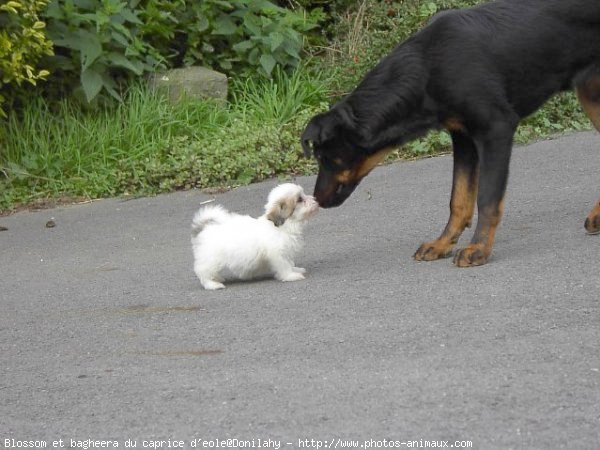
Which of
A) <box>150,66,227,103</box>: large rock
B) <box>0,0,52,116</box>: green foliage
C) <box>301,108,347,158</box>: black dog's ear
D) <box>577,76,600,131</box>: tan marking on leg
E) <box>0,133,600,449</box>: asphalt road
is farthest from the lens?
<box>150,66,227,103</box>: large rock

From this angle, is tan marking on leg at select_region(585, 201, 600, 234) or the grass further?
the grass

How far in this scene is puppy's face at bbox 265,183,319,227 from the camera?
637 cm

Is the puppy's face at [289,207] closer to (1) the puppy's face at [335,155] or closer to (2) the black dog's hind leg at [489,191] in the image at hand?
(1) the puppy's face at [335,155]

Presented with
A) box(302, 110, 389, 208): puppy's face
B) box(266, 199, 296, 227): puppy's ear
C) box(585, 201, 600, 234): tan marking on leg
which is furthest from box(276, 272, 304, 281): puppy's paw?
box(585, 201, 600, 234): tan marking on leg

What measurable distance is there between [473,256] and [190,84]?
589 centimetres

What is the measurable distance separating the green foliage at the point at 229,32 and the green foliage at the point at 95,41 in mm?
408

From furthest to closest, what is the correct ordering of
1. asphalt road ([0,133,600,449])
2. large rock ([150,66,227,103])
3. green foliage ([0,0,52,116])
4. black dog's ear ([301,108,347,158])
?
large rock ([150,66,227,103]) → green foliage ([0,0,52,116]) → black dog's ear ([301,108,347,158]) → asphalt road ([0,133,600,449])

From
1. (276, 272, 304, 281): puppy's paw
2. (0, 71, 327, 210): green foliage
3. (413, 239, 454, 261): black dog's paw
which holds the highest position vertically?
(413, 239, 454, 261): black dog's paw

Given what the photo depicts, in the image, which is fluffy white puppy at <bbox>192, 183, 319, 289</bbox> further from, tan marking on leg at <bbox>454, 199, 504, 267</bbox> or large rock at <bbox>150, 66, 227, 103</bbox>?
large rock at <bbox>150, 66, 227, 103</bbox>

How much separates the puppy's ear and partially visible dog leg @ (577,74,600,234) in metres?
1.89

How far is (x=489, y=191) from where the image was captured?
20.6 feet

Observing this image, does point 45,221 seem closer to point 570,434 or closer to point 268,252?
point 268,252

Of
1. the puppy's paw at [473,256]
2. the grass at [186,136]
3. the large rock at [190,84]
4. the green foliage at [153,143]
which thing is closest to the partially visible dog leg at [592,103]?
the puppy's paw at [473,256]

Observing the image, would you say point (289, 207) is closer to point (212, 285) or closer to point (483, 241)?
point (212, 285)
